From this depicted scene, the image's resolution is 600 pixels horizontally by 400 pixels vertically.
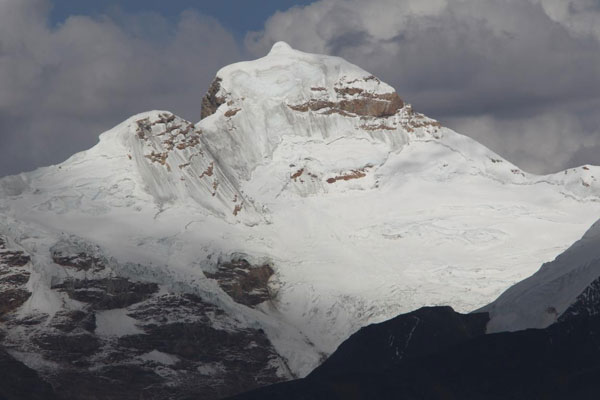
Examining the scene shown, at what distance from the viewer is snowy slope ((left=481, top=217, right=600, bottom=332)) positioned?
16188 centimetres

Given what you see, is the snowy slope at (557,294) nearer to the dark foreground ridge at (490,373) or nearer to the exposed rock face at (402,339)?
the dark foreground ridge at (490,373)

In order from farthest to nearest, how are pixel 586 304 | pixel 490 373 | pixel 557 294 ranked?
pixel 557 294
pixel 586 304
pixel 490 373

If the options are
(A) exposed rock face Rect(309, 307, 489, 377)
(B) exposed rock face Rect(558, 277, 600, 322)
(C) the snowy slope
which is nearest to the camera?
(B) exposed rock face Rect(558, 277, 600, 322)

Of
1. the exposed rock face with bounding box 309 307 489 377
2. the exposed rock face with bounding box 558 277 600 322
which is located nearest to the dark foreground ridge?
the exposed rock face with bounding box 558 277 600 322

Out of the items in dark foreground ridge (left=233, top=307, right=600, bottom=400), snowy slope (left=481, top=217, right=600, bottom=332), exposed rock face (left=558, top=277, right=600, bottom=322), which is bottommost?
dark foreground ridge (left=233, top=307, right=600, bottom=400)

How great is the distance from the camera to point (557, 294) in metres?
169

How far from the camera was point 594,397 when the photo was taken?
14788cm

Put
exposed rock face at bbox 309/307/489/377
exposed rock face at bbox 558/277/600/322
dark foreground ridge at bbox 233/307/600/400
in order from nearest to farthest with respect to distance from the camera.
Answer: dark foreground ridge at bbox 233/307/600/400 < exposed rock face at bbox 558/277/600/322 < exposed rock face at bbox 309/307/489/377

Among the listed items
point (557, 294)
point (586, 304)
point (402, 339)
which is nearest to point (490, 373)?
point (586, 304)

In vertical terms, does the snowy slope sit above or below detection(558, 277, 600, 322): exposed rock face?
above

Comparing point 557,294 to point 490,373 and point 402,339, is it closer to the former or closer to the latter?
point 490,373

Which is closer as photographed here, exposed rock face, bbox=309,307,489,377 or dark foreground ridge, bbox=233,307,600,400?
dark foreground ridge, bbox=233,307,600,400

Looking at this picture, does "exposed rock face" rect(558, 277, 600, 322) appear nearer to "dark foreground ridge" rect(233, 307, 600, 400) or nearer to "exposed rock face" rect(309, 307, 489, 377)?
"dark foreground ridge" rect(233, 307, 600, 400)

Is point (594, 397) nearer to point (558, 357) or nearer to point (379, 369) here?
point (558, 357)
